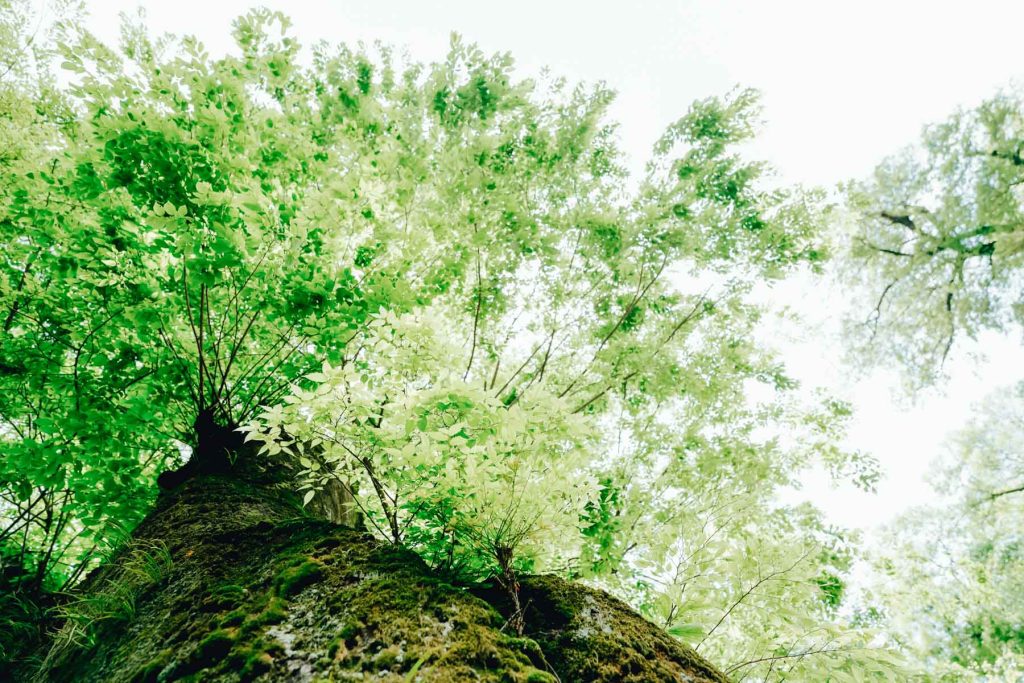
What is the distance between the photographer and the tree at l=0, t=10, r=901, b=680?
1.86 metres

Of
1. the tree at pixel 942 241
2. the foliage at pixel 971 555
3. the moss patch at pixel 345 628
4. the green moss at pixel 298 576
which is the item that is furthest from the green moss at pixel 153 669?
the foliage at pixel 971 555

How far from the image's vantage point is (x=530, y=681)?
1.37 metres

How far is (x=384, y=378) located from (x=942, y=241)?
45.7 feet

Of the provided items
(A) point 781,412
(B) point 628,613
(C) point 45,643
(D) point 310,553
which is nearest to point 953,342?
(A) point 781,412

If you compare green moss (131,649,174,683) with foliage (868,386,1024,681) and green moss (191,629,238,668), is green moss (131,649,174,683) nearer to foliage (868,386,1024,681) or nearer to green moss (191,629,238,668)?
green moss (191,629,238,668)

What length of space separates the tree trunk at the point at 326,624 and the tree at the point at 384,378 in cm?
1

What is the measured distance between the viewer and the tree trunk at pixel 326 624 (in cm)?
139

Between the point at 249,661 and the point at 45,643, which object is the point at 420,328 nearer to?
the point at 249,661

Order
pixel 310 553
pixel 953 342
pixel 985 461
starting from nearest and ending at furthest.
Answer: pixel 310 553, pixel 953 342, pixel 985 461

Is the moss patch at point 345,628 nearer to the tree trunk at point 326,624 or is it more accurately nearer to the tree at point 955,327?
the tree trunk at point 326,624

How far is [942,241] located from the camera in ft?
34.0

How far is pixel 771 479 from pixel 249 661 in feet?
17.9

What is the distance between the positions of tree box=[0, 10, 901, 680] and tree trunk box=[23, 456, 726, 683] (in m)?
0.01

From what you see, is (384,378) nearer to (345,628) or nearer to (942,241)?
(345,628)
